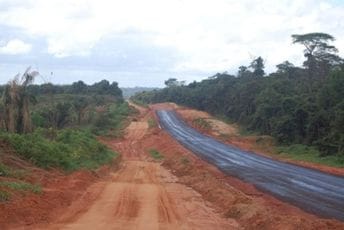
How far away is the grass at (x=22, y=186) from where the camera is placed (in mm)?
18850

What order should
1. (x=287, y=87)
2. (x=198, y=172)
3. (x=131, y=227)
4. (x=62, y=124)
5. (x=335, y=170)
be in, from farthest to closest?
(x=287, y=87) → (x=62, y=124) → (x=335, y=170) → (x=198, y=172) → (x=131, y=227)

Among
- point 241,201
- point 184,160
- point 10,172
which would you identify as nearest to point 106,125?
point 184,160

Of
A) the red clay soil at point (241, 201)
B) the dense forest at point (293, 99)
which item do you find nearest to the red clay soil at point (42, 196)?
the red clay soil at point (241, 201)

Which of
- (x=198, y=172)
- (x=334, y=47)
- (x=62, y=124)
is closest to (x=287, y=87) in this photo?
(x=334, y=47)

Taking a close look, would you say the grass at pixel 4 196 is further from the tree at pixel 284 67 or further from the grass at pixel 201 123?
the tree at pixel 284 67

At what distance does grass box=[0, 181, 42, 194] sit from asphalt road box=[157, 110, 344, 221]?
9.51 meters

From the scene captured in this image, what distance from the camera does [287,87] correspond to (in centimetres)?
6875

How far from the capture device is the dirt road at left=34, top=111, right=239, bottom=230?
1616 centimetres

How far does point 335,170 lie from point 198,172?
908 cm

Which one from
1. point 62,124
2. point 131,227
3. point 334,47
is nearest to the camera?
point 131,227

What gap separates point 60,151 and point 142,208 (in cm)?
1177

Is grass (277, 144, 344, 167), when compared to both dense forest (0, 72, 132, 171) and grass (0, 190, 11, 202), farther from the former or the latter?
grass (0, 190, 11, 202)

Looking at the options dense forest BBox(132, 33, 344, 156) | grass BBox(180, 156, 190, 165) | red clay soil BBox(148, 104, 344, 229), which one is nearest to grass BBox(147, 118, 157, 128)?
dense forest BBox(132, 33, 344, 156)

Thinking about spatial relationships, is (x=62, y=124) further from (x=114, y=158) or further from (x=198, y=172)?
(x=198, y=172)
